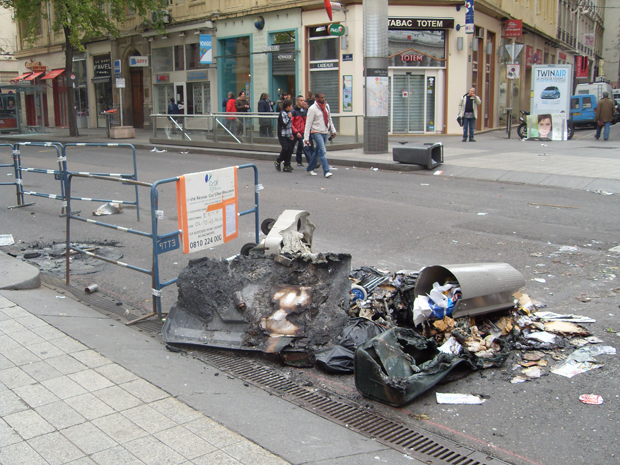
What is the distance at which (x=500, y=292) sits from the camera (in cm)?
488

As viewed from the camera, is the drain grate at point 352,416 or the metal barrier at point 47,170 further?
the metal barrier at point 47,170

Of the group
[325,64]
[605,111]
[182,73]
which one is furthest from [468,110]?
[182,73]

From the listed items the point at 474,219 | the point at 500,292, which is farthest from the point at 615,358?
the point at 474,219

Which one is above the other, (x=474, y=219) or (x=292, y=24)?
(x=292, y=24)

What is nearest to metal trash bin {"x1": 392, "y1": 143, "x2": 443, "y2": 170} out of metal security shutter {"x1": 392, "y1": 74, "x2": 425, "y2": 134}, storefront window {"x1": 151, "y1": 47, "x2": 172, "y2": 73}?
metal security shutter {"x1": 392, "y1": 74, "x2": 425, "y2": 134}

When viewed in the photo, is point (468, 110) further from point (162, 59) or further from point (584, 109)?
point (162, 59)

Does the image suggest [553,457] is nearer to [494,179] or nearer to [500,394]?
[500,394]

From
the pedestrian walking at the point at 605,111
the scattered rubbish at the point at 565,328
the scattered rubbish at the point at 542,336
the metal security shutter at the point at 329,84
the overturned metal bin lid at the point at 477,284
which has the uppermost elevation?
the metal security shutter at the point at 329,84

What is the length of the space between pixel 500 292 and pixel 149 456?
119 inches

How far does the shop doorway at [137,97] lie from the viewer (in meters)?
35.7

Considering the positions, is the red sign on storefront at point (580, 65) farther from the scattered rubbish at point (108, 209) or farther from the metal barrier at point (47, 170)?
the metal barrier at point (47, 170)

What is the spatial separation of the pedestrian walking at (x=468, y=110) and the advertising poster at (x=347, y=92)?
193 inches

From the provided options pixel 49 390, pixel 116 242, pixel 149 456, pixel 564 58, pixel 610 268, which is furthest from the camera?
pixel 564 58

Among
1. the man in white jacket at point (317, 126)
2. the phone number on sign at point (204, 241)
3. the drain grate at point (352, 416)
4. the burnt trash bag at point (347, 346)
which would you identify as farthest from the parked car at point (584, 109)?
the drain grate at point (352, 416)
